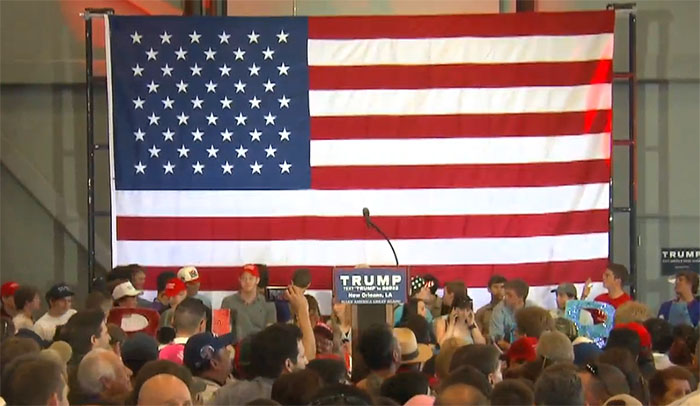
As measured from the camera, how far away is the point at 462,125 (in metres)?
11.0

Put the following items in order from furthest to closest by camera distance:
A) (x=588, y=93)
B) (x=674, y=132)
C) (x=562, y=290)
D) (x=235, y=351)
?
(x=674, y=132) < (x=588, y=93) < (x=562, y=290) < (x=235, y=351)

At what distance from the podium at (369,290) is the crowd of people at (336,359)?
0.11m

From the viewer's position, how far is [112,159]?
36.5 feet

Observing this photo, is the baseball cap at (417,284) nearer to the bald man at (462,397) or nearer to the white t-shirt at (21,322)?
the white t-shirt at (21,322)

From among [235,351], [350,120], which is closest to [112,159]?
[350,120]

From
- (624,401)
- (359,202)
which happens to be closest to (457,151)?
(359,202)

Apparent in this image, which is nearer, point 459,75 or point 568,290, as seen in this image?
point 568,290

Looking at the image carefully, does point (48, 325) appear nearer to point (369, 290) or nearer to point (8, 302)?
point (8, 302)

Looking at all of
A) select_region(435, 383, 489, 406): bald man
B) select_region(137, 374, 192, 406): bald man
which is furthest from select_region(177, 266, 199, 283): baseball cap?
select_region(435, 383, 489, 406): bald man

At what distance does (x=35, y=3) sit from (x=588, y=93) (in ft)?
17.3

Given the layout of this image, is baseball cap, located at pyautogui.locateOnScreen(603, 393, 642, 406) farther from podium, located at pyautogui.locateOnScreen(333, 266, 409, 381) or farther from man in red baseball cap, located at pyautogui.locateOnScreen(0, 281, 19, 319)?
man in red baseball cap, located at pyautogui.locateOnScreen(0, 281, 19, 319)

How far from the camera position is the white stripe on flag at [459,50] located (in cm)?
1099

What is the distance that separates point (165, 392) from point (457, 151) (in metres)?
6.74

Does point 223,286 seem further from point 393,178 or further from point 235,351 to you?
point 235,351
